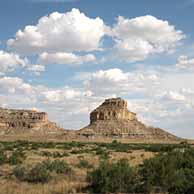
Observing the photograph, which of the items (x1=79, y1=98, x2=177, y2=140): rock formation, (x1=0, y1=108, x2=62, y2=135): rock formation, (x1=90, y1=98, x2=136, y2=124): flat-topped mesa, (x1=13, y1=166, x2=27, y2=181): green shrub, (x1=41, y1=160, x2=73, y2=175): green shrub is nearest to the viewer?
(x1=13, y1=166, x2=27, y2=181): green shrub

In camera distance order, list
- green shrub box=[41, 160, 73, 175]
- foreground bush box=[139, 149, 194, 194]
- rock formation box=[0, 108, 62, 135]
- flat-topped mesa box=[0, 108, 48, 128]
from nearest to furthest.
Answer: foreground bush box=[139, 149, 194, 194], green shrub box=[41, 160, 73, 175], rock formation box=[0, 108, 62, 135], flat-topped mesa box=[0, 108, 48, 128]

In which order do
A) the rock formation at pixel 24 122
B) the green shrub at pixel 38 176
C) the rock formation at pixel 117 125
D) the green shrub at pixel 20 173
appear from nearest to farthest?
the green shrub at pixel 38 176 → the green shrub at pixel 20 173 → the rock formation at pixel 117 125 → the rock formation at pixel 24 122

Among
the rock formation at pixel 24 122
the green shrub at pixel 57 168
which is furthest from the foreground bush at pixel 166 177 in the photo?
the rock formation at pixel 24 122

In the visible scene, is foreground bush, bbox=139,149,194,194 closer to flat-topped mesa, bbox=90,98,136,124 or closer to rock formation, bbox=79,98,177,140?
rock formation, bbox=79,98,177,140

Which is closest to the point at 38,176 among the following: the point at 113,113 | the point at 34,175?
the point at 34,175

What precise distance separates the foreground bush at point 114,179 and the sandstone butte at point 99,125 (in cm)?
11796

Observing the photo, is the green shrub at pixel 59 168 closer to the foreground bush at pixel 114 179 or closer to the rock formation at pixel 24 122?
the foreground bush at pixel 114 179

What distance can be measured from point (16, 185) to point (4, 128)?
139m

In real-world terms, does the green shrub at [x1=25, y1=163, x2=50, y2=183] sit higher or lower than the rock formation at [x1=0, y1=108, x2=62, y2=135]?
lower

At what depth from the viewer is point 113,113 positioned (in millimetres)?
157750

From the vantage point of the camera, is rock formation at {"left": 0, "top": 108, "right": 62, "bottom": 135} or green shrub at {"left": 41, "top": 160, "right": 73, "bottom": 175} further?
rock formation at {"left": 0, "top": 108, "right": 62, "bottom": 135}

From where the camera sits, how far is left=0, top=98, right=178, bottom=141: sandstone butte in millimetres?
140625

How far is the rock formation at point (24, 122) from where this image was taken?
15375cm

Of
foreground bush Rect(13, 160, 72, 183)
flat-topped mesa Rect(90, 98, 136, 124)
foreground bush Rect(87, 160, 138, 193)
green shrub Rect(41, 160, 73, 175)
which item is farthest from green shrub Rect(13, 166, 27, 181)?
flat-topped mesa Rect(90, 98, 136, 124)
